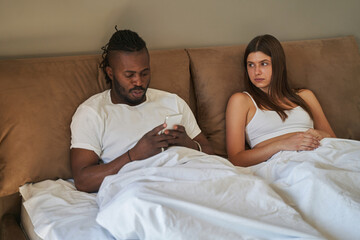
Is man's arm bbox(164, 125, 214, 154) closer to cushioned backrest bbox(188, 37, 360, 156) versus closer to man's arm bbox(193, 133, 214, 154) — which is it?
man's arm bbox(193, 133, 214, 154)

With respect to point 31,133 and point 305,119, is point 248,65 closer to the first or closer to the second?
point 305,119

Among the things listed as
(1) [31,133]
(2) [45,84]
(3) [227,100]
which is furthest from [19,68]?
(3) [227,100]

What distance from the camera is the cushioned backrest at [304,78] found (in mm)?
2314

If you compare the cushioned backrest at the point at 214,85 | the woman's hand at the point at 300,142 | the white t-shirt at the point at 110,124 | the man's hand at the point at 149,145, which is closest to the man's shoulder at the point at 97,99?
the white t-shirt at the point at 110,124

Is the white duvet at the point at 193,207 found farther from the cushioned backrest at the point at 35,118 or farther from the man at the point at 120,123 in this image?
the cushioned backrest at the point at 35,118

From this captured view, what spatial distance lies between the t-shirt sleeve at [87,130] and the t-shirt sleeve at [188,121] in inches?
17.3

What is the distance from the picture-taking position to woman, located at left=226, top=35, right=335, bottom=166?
7.15ft

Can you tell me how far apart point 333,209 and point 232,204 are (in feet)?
1.12

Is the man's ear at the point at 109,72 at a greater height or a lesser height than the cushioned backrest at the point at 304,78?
greater

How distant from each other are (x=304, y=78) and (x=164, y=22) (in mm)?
882

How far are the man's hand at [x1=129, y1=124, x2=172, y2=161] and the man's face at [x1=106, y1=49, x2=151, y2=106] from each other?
24 cm

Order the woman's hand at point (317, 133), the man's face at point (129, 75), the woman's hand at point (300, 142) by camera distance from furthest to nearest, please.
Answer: the woman's hand at point (317, 133) → the woman's hand at point (300, 142) → the man's face at point (129, 75)

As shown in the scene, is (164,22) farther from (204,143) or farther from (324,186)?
(324,186)

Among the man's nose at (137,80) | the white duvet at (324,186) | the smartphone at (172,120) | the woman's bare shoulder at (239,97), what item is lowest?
the white duvet at (324,186)
